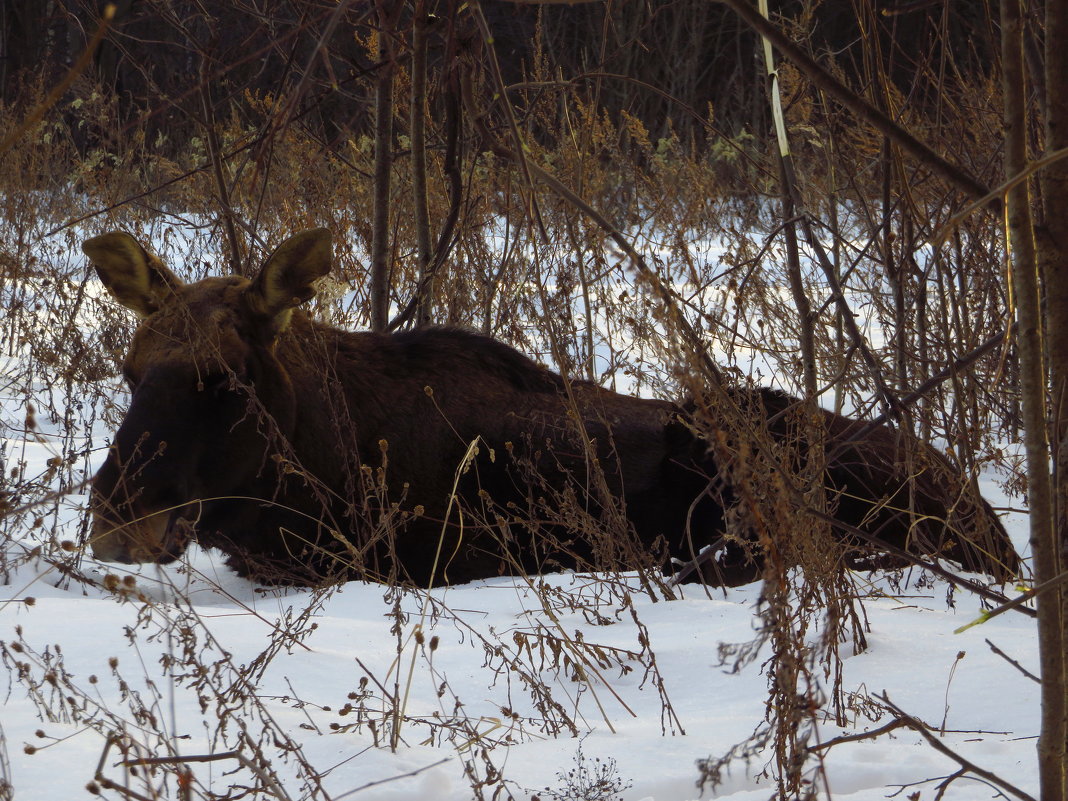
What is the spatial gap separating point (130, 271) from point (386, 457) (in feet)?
4.30

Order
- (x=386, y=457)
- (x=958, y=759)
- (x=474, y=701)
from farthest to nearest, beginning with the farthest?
(x=386, y=457), (x=474, y=701), (x=958, y=759)

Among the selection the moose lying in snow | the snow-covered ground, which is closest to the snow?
the snow-covered ground

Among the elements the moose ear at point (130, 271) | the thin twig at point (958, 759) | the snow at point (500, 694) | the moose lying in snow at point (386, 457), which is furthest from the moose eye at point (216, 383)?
the thin twig at point (958, 759)

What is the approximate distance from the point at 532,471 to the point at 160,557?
4.29ft

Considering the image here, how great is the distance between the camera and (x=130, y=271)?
4.56 metres

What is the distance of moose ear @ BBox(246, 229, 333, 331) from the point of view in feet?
14.9

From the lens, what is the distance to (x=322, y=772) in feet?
7.77

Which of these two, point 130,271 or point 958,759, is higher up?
point 130,271

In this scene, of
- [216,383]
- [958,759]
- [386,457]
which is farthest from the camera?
[216,383]

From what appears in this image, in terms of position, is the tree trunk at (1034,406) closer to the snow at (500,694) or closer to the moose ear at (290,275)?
the snow at (500,694)

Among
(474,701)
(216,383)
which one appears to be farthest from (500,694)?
(216,383)

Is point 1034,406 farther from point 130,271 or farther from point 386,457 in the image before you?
point 130,271

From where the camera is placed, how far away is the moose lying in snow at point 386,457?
416cm

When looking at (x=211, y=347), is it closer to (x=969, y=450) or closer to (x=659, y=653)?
(x=659, y=653)
